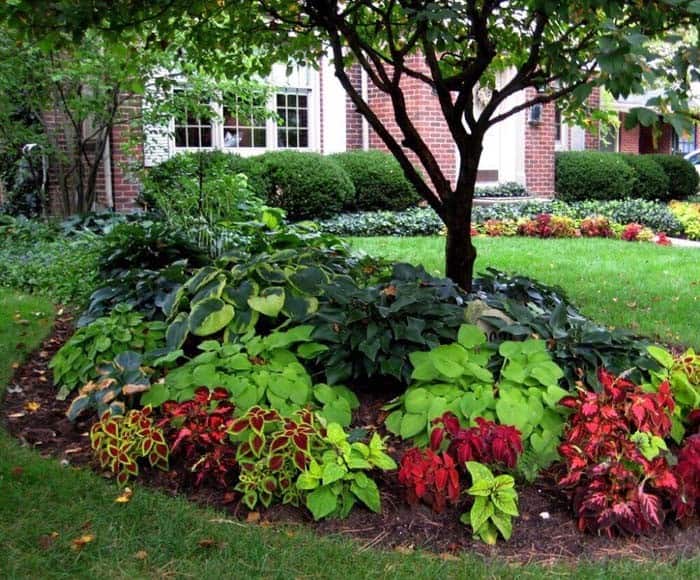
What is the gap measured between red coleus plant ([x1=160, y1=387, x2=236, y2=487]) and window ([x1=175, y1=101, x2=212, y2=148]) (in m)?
9.82

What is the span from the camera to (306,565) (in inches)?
114

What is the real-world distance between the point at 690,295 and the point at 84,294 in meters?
5.23

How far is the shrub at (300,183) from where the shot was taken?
491 inches

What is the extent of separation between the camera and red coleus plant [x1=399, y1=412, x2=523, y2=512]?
3223mm

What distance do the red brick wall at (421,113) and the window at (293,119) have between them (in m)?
1.20

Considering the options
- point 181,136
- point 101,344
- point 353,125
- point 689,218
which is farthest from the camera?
point 353,125

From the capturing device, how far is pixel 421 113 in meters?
14.4

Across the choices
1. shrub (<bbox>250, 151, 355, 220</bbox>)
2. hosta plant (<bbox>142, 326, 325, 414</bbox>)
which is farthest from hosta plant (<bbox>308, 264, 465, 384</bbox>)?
shrub (<bbox>250, 151, 355, 220</bbox>)

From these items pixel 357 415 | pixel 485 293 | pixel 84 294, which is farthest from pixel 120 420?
Answer: pixel 84 294

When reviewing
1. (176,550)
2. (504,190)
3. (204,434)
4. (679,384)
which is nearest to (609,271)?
(679,384)

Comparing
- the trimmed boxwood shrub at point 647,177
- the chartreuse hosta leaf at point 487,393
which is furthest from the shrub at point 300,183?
the chartreuse hosta leaf at point 487,393

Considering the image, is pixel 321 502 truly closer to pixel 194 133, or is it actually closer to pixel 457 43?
pixel 457 43

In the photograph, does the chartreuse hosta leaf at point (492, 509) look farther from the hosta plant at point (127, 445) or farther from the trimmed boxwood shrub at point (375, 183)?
the trimmed boxwood shrub at point (375, 183)

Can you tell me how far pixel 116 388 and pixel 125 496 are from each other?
29.1 inches
